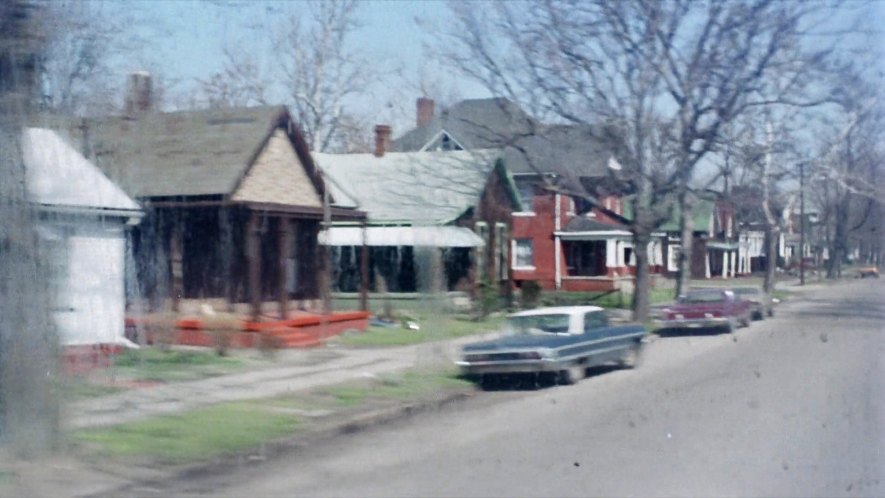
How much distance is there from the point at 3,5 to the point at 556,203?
4064cm

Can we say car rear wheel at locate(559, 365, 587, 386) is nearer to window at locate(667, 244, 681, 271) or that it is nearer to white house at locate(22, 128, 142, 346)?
white house at locate(22, 128, 142, 346)

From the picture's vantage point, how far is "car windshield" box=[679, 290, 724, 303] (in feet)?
95.9

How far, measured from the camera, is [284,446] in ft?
41.4

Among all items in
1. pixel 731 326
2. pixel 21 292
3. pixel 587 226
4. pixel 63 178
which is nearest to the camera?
pixel 21 292

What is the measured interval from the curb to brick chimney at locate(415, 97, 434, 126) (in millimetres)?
21381

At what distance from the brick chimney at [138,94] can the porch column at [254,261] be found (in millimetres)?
3440

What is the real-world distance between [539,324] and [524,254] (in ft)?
107

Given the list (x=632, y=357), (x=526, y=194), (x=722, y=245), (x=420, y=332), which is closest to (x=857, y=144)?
(x=526, y=194)

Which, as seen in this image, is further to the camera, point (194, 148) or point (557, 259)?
point (557, 259)

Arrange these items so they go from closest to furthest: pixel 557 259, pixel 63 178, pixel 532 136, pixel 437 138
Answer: pixel 63 178, pixel 532 136, pixel 437 138, pixel 557 259

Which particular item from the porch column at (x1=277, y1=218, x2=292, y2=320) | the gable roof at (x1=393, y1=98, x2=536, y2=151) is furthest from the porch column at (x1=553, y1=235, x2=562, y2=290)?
the porch column at (x1=277, y1=218, x2=292, y2=320)

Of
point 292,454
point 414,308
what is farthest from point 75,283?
point 414,308

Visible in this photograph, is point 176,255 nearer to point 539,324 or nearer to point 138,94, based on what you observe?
point 138,94

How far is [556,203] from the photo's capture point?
50188 mm
